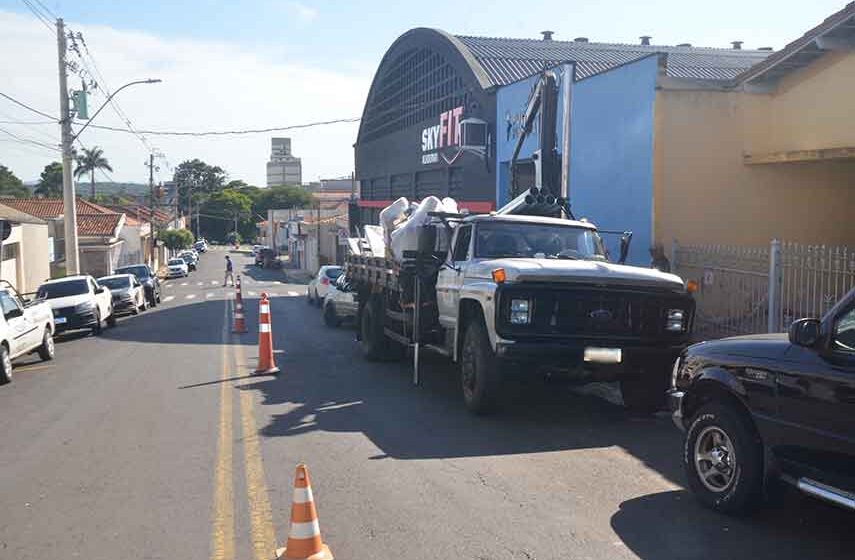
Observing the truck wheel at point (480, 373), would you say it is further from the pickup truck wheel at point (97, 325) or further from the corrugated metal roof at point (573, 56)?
the corrugated metal roof at point (573, 56)

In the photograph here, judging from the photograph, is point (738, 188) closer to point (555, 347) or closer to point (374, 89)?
point (555, 347)

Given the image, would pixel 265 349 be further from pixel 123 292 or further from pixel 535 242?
pixel 123 292

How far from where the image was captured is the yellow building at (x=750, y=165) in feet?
52.1

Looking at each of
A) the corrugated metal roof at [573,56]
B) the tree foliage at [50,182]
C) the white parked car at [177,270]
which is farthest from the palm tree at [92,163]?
the corrugated metal roof at [573,56]

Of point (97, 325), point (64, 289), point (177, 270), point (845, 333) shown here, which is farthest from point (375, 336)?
point (177, 270)

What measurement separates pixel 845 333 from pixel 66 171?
1124 inches

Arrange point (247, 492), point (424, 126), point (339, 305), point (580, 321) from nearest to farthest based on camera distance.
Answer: point (247, 492) → point (580, 321) → point (339, 305) → point (424, 126)

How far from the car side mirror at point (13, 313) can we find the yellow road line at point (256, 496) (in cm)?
627

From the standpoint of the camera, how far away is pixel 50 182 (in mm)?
103938

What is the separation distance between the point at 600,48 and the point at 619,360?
1127 inches

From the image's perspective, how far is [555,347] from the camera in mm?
8766

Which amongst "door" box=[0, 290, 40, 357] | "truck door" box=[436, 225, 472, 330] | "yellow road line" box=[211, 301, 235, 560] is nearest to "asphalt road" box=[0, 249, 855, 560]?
"yellow road line" box=[211, 301, 235, 560]

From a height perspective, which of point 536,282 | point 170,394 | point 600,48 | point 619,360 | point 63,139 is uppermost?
point 600,48

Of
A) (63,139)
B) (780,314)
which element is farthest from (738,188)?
(63,139)
